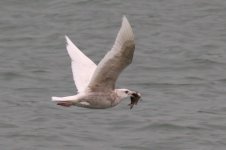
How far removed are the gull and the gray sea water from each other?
5.36ft

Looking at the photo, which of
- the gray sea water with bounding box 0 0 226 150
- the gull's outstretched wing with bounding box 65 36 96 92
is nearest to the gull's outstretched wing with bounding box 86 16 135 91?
the gull's outstretched wing with bounding box 65 36 96 92

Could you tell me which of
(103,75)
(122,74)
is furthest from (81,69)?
(122,74)

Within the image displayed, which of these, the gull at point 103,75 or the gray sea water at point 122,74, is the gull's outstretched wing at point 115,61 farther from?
the gray sea water at point 122,74

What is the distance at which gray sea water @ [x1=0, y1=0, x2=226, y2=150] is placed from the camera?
488 inches

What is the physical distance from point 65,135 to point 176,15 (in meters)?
5.35

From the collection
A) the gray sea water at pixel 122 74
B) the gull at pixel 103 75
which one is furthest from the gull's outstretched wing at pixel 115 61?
the gray sea water at pixel 122 74

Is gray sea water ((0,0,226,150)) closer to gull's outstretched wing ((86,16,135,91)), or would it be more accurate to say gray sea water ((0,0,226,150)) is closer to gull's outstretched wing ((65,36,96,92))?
gull's outstretched wing ((65,36,96,92))

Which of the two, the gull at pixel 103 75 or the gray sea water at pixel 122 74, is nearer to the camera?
the gull at pixel 103 75

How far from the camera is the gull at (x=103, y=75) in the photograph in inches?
366

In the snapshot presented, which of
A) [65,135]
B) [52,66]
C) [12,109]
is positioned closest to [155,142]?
[65,135]

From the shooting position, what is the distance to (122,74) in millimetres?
14617

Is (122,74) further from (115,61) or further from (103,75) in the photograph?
(115,61)

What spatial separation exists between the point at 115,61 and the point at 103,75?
338 millimetres

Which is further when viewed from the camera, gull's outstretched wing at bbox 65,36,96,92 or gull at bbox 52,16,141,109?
gull's outstretched wing at bbox 65,36,96,92
